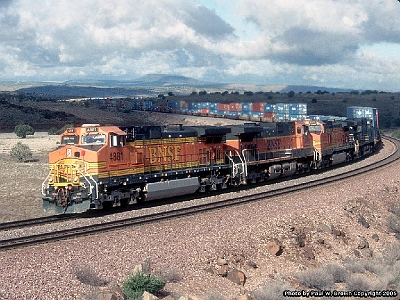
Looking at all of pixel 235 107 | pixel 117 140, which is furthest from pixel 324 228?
pixel 235 107

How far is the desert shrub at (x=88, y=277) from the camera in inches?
468

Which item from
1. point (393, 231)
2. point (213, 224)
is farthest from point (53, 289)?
point (393, 231)

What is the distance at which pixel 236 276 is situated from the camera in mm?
13734

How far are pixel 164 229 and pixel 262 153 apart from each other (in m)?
11.6

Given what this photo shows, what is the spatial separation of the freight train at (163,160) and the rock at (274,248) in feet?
18.7

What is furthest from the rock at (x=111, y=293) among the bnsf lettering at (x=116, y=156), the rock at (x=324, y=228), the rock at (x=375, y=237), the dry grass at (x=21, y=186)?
the rock at (x=375, y=237)

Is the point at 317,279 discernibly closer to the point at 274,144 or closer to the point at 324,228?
the point at 324,228

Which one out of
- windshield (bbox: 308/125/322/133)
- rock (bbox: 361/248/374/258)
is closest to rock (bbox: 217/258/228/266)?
rock (bbox: 361/248/374/258)

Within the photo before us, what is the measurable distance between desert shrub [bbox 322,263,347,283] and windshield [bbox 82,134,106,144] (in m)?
8.58

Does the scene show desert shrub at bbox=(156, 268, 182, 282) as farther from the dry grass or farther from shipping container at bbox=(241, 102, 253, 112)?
shipping container at bbox=(241, 102, 253, 112)

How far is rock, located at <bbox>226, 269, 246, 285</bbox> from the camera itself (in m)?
13.6

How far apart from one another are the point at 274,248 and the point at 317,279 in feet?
7.84

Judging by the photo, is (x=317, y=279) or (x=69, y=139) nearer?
(x=317, y=279)

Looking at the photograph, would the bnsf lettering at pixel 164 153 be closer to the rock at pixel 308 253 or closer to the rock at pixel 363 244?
the rock at pixel 308 253
